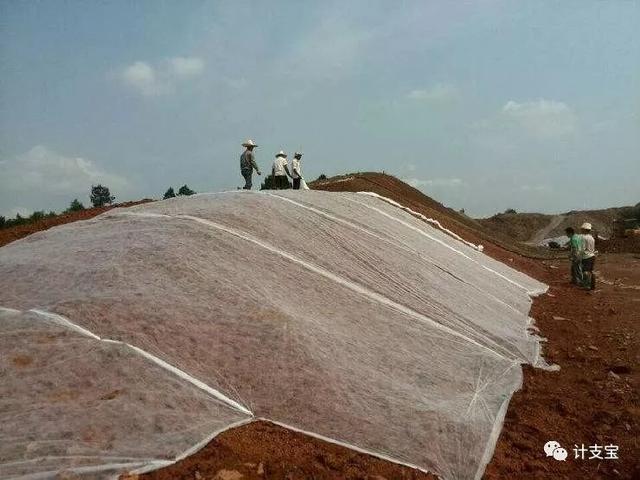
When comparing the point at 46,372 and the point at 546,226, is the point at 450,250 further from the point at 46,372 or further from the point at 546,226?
the point at 546,226

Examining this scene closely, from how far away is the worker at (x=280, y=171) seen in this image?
31.3ft

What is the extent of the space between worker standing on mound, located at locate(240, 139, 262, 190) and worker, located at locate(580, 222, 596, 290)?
20.2ft

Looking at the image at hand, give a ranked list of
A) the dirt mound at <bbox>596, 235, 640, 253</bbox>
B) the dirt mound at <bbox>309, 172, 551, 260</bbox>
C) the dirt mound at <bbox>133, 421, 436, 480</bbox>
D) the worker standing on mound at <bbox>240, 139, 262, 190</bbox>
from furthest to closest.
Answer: the dirt mound at <bbox>596, 235, 640, 253</bbox> → the dirt mound at <bbox>309, 172, 551, 260</bbox> → the worker standing on mound at <bbox>240, 139, 262, 190</bbox> → the dirt mound at <bbox>133, 421, 436, 480</bbox>

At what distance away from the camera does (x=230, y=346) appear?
341 centimetres

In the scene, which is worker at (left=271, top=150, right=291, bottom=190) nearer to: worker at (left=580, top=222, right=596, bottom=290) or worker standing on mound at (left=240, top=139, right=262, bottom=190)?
worker standing on mound at (left=240, top=139, right=262, bottom=190)

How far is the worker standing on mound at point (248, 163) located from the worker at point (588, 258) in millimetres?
6146

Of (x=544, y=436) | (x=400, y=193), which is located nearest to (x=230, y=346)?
(x=544, y=436)

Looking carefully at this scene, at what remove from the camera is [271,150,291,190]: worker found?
955 cm

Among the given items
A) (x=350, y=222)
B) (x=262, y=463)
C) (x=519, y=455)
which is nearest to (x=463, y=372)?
(x=519, y=455)

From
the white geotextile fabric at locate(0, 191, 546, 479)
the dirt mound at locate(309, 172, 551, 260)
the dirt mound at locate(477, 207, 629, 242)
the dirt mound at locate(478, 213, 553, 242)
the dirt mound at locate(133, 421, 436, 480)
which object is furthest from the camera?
the dirt mound at locate(478, 213, 553, 242)

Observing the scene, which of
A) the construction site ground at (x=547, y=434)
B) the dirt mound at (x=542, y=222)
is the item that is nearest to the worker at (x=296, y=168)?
the construction site ground at (x=547, y=434)

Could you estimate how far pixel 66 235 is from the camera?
5422mm

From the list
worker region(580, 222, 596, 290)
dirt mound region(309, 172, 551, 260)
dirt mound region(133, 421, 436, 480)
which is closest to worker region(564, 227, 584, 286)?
worker region(580, 222, 596, 290)

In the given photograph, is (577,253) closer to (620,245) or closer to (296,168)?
(296,168)
